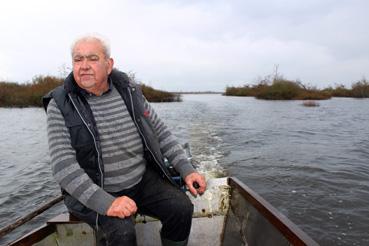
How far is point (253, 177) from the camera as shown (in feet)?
24.8

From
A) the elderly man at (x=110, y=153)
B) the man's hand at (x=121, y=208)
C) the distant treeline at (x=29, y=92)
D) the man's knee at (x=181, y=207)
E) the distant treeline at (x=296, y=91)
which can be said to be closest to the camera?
the man's hand at (x=121, y=208)

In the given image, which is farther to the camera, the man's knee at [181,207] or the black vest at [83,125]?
the man's knee at [181,207]

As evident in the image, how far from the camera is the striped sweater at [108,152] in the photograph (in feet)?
7.22

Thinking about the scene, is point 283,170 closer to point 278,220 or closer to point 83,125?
point 278,220

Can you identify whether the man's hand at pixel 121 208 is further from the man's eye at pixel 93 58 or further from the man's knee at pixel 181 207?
the man's eye at pixel 93 58

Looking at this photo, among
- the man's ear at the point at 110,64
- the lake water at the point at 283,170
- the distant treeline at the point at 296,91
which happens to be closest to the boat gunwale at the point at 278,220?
the man's ear at the point at 110,64

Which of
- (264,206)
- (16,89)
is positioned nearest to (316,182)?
(264,206)

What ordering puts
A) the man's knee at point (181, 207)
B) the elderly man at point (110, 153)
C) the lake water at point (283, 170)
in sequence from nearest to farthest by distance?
the elderly man at point (110, 153) < the man's knee at point (181, 207) < the lake water at point (283, 170)

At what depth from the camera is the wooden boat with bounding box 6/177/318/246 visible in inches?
104

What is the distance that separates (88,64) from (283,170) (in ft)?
21.6

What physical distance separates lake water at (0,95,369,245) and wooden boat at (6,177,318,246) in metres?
1.96

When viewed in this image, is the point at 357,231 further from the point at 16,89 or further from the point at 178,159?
the point at 16,89

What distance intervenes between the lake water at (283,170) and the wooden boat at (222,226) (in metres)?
1.96

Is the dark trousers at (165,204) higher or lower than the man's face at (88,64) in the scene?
lower
